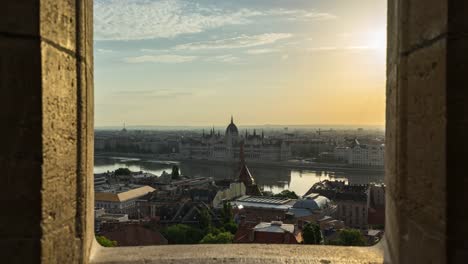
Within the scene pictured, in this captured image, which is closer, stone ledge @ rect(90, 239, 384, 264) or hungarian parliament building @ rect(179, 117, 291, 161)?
stone ledge @ rect(90, 239, 384, 264)

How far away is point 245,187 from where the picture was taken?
21.0 metres

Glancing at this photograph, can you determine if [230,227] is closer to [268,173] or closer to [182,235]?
[182,235]

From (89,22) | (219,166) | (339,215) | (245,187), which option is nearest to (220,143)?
(219,166)

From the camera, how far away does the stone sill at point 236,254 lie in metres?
1.03

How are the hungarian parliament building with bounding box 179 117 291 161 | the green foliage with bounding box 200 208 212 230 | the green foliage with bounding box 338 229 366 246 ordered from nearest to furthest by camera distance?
the green foliage with bounding box 338 229 366 246 < the green foliage with bounding box 200 208 212 230 < the hungarian parliament building with bounding box 179 117 291 161

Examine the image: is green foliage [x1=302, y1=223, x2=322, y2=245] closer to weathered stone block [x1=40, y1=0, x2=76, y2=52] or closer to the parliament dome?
weathered stone block [x1=40, y1=0, x2=76, y2=52]

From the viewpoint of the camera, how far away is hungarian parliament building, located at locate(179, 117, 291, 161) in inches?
1555

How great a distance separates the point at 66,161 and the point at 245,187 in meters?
20.3

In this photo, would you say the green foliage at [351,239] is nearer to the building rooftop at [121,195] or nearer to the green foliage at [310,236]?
the green foliage at [310,236]

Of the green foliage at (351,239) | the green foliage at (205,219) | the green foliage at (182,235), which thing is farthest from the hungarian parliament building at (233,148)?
the green foliage at (351,239)

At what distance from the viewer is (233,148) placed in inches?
1629

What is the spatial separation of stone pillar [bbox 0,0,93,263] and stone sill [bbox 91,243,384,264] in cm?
24

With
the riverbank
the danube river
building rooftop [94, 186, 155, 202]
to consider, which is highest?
building rooftop [94, 186, 155, 202]

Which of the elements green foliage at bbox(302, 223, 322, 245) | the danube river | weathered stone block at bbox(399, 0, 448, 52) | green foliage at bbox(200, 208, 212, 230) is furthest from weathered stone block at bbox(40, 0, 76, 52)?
the danube river
